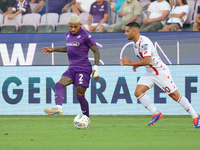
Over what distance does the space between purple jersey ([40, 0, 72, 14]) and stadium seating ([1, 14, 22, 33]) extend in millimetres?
821

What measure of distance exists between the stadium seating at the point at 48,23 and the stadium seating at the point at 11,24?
0.73 metres

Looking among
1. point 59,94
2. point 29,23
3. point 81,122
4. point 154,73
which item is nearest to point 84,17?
point 29,23

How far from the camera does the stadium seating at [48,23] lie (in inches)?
607

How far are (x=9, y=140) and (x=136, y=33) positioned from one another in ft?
12.1

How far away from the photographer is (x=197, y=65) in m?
14.6

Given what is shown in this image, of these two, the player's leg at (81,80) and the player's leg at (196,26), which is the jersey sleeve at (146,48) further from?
the player's leg at (196,26)

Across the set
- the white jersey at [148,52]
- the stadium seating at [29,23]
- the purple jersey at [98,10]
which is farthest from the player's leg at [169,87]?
the stadium seating at [29,23]

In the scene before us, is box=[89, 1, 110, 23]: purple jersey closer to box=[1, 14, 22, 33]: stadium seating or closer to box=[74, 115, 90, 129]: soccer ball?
box=[1, 14, 22, 33]: stadium seating

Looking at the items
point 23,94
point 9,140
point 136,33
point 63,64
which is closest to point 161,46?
point 63,64

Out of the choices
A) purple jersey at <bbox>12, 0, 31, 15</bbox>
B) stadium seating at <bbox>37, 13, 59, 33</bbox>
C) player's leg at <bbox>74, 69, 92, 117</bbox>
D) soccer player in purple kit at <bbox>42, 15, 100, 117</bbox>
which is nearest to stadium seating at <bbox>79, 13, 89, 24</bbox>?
stadium seating at <bbox>37, 13, 59, 33</bbox>

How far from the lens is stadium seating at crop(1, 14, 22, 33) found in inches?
615

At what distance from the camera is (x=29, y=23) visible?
613 inches

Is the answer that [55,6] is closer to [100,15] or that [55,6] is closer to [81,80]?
[100,15]

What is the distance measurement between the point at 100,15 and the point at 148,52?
622 cm
